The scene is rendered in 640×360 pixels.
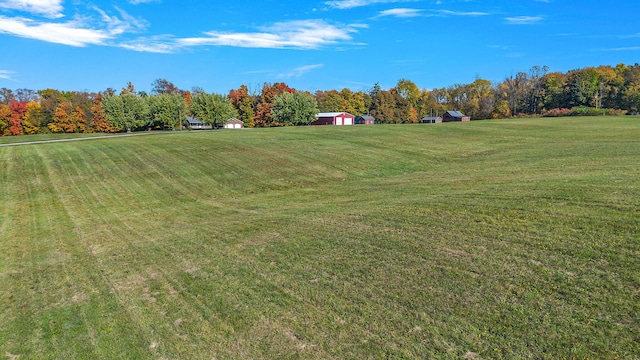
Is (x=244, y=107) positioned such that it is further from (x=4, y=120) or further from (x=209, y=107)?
(x=4, y=120)

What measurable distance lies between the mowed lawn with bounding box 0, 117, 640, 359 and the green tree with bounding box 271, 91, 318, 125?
59039mm

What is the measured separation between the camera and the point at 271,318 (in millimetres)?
5977

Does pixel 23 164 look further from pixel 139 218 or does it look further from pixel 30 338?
pixel 30 338

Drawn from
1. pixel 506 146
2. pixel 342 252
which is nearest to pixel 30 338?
pixel 342 252

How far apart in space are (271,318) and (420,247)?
3.90 meters

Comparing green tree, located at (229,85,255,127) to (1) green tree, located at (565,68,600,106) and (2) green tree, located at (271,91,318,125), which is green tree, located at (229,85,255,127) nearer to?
(2) green tree, located at (271,91,318,125)

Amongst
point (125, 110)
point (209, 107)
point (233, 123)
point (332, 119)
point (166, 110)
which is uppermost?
point (209, 107)

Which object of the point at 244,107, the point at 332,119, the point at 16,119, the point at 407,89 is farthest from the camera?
the point at 407,89

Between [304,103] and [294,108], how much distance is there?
2.51 m

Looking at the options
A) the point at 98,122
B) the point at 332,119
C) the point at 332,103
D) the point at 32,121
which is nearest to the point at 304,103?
the point at 332,119

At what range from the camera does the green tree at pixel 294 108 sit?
74.3m

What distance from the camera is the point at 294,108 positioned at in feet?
245

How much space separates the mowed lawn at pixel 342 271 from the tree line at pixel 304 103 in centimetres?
5786

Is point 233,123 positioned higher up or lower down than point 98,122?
lower down
